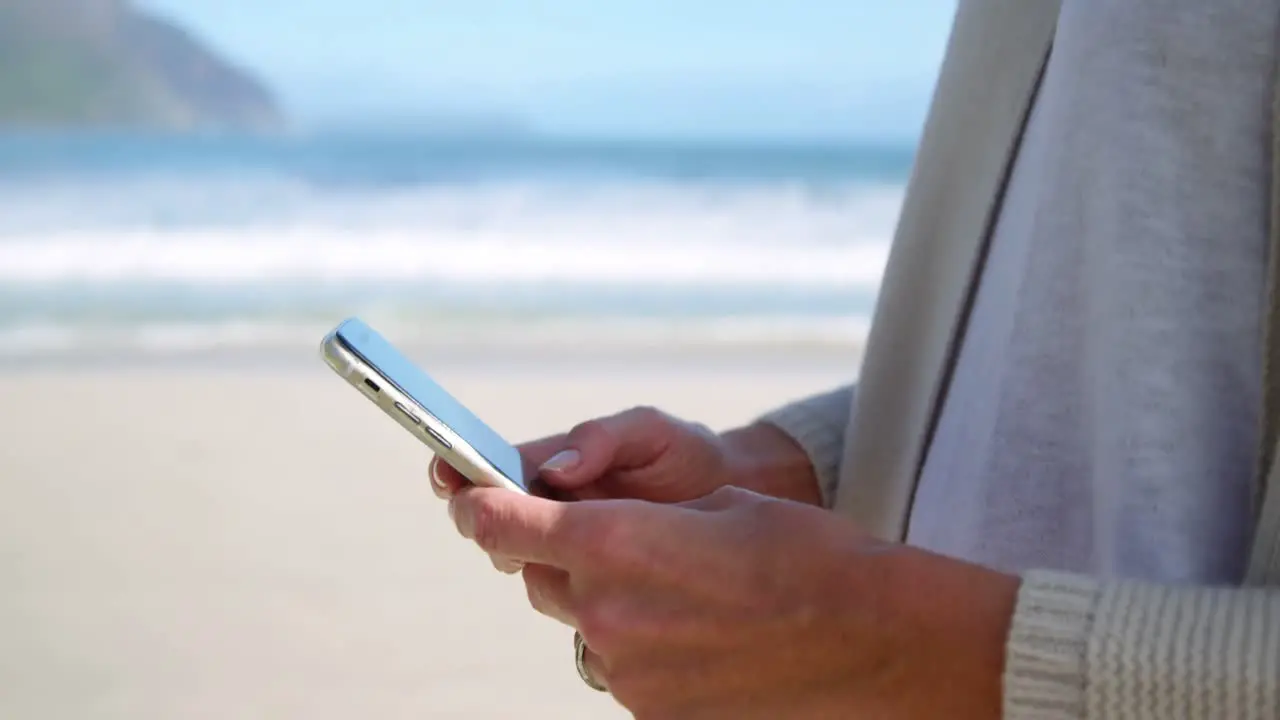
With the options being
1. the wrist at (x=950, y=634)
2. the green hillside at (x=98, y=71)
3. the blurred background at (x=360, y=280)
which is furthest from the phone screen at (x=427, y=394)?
the green hillside at (x=98, y=71)

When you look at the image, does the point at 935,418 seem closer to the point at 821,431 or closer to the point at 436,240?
the point at 821,431

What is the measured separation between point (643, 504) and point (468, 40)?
36.2ft

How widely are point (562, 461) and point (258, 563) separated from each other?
146 cm

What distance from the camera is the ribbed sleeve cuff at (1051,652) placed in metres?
0.43

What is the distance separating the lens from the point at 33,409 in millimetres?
2840

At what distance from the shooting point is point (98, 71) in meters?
10.0

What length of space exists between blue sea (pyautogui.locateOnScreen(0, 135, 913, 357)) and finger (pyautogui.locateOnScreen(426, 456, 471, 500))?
2986mm

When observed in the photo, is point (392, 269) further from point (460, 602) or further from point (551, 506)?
point (551, 506)

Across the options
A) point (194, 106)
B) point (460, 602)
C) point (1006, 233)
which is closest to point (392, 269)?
point (460, 602)

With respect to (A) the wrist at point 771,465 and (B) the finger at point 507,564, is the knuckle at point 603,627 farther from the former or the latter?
(A) the wrist at point 771,465

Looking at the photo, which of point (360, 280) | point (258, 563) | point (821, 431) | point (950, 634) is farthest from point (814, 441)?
point (360, 280)

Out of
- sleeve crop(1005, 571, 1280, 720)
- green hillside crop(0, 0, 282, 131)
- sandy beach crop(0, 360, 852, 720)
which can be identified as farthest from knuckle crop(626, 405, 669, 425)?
green hillside crop(0, 0, 282, 131)

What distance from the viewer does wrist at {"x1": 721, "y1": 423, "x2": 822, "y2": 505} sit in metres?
0.80

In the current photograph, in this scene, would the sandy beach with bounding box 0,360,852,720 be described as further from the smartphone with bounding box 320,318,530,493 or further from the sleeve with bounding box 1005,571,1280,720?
the sleeve with bounding box 1005,571,1280,720
